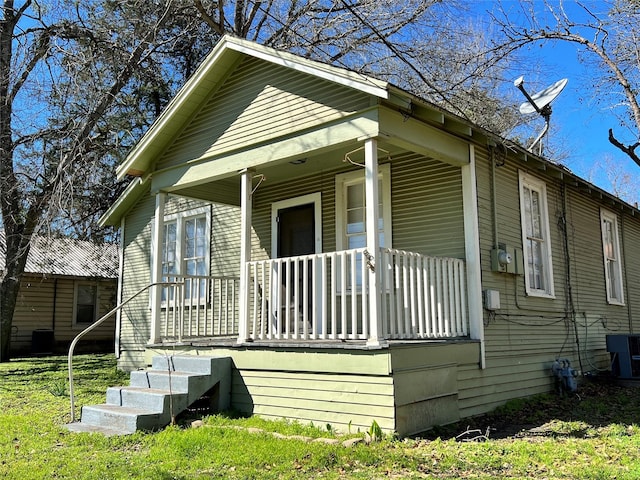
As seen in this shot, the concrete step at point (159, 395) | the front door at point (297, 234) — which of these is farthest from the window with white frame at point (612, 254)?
the concrete step at point (159, 395)

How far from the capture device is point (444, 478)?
187 inches

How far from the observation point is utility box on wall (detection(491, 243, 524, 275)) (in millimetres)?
8164

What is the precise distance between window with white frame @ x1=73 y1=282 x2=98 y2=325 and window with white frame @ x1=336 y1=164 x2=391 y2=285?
16358 mm

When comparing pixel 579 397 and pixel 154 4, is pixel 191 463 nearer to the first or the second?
pixel 579 397

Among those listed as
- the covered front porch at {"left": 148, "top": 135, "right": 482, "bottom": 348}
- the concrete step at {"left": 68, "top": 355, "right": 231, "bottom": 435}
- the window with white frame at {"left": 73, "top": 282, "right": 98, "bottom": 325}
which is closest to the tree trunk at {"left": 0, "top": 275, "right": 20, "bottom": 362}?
the window with white frame at {"left": 73, "top": 282, "right": 98, "bottom": 325}

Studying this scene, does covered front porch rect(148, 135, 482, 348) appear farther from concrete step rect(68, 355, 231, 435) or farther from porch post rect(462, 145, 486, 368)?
concrete step rect(68, 355, 231, 435)

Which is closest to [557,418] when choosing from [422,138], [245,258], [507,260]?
[507,260]

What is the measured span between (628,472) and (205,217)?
9.36 m

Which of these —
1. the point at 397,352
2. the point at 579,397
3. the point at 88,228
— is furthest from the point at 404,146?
the point at 88,228

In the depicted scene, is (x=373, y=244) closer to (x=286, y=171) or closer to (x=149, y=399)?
(x=149, y=399)

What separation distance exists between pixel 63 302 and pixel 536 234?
18351 mm

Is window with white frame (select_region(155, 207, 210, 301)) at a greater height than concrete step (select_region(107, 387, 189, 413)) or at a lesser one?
greater

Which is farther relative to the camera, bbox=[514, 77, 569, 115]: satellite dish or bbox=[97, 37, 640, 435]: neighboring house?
bbox=[514, 77, 569, 115]: satellite dish

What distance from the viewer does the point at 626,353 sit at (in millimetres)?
10133
